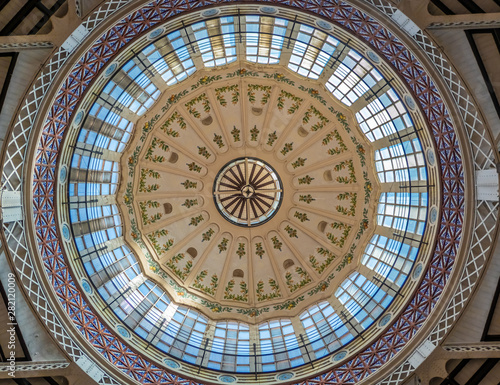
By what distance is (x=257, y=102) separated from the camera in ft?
82.8

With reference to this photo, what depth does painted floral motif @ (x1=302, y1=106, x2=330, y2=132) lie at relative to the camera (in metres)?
24.7

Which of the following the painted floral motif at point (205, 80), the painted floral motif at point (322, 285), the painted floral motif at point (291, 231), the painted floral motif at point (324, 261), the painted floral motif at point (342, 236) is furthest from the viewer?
the painted floral motif at point (291, 231)

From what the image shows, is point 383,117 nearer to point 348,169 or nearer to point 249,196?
point 348,169

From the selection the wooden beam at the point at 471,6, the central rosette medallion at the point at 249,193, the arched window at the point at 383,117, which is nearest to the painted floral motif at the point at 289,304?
the central rosette medallion at the point at 249,193

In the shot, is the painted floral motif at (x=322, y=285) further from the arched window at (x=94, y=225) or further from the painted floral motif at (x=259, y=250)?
the arched window at (x=94, y=225)

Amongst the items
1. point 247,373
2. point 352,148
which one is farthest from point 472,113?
point 247,373

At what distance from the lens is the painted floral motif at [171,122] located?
24786mm

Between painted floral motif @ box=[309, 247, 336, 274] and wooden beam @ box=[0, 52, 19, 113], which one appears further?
painted floral motif @ box=[309, 247, 336, 274]

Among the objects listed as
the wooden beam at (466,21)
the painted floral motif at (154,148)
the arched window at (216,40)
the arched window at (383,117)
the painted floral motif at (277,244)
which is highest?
the arched window at (216,40)

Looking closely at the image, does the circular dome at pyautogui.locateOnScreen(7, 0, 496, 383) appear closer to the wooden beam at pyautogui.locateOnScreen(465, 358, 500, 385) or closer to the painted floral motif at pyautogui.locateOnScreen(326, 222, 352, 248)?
the painted floral motif at pyautogui.locateOnScreen(326, 222, 352, 248)

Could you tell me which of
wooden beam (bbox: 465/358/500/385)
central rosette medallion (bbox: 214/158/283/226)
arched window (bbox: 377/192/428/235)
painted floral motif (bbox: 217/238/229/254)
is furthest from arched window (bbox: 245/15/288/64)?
wooden beam (bbox: 465/358/500/385)

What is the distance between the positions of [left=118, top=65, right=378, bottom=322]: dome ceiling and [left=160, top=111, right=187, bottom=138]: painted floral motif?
0.06 meters

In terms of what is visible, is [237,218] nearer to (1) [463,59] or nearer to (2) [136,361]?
(2) [136,361]

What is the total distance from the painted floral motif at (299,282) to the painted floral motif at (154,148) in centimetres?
982
